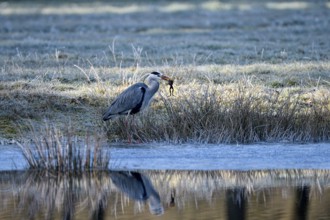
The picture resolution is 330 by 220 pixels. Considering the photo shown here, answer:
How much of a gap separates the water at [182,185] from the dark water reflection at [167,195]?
0.04ft

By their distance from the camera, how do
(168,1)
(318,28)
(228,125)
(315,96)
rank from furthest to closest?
(168,1)
(318,28)
(315,96)
(228,125)

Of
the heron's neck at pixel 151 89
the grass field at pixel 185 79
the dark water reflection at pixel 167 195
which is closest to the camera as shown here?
the dark water reflection at pixel 167 195

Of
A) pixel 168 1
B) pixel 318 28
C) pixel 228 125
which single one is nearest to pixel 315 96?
pixel 228 125

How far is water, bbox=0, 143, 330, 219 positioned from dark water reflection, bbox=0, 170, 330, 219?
12mm

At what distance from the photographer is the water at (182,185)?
429 inches

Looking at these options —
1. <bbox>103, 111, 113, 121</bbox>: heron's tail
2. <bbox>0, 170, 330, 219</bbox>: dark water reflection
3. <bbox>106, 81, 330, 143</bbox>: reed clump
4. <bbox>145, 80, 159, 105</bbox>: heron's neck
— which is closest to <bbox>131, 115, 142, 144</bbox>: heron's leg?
<bbox>106, 81, 330, 143</bbox>: reed clump

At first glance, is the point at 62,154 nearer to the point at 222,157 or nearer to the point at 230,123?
the point at 222,157

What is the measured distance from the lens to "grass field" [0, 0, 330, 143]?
47.2 feet

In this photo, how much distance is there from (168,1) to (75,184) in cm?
5164

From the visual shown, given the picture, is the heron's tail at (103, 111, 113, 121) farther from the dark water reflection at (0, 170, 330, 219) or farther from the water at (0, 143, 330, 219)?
the dark water reflection at (0, 170, 330, 219)

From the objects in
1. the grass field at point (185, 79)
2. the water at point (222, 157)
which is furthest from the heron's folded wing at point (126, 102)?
the water at point (222, 157)

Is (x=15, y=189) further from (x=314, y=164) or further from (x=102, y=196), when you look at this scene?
(x=314, y=164)

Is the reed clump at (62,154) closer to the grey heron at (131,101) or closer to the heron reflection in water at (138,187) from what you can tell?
the heron reflection in water at (138,187)

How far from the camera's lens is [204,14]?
146ft
